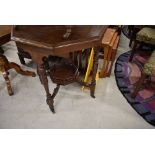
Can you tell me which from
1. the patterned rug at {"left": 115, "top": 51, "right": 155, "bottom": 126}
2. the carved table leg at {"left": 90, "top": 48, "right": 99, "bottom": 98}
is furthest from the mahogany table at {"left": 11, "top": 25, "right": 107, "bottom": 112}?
the patterned rug at {"left": 115, "top": 51, "right": 155, "bottom": 126}

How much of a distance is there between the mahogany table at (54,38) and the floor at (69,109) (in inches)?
24.2

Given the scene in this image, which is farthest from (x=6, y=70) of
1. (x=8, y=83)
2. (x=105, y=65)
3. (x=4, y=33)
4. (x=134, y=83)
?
(x=134, y=83)

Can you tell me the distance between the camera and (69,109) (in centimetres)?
167

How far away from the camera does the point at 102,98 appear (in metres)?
1.78

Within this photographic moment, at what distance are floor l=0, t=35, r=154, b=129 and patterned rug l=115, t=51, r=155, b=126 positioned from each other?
0.21 ft

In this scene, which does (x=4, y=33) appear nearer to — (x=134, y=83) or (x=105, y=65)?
(x=105, y=65)

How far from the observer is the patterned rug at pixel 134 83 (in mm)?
1646

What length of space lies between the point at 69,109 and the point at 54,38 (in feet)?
2.69

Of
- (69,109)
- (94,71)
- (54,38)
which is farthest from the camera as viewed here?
(69,109)

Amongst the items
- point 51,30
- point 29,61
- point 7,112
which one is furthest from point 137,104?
point 29,61

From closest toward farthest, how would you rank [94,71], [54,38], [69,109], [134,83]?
[54,38] < [94,71] < [69,109] < [134,83]

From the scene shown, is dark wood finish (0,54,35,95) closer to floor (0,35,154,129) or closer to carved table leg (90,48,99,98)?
floor (0,35,154,129)

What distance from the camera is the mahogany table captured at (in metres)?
1.06

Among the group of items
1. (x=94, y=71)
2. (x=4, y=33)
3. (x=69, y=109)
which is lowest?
(x=69, y=109)
